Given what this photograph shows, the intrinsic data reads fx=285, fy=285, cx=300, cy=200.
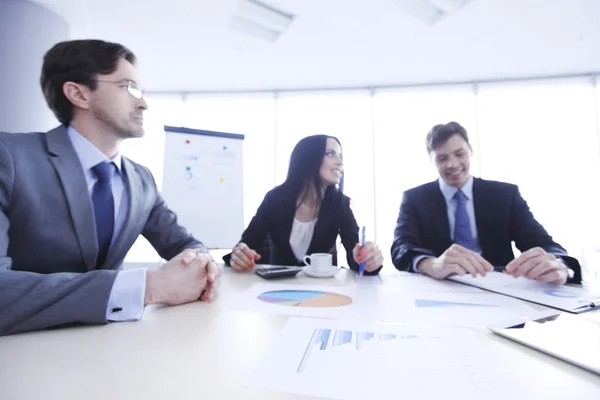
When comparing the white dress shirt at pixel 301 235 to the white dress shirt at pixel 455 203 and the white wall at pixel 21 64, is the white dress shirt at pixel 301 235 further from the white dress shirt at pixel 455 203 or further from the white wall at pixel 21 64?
the white wall at pixel 21 64

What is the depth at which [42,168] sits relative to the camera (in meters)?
0.86

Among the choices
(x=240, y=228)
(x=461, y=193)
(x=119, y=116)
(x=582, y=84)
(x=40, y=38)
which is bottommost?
(x=240, y=228)

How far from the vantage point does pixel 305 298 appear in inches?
31.8

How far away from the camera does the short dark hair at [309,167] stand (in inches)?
76.0

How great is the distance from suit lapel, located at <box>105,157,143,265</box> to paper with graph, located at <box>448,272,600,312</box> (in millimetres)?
1210

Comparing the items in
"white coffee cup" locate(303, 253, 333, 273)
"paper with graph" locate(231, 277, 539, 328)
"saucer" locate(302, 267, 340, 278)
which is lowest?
"paper with graph" locate(231, 277, 539, 328)

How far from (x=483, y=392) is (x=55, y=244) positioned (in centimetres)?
108

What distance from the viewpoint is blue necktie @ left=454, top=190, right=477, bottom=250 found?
1575 mm

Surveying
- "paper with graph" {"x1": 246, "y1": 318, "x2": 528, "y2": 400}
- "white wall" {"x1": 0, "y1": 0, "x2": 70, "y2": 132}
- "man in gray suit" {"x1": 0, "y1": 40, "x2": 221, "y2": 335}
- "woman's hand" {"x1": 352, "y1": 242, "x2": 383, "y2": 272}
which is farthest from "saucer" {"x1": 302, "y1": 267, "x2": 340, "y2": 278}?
"white wall" {"x1": 0, "y1": 0, "x2": 70, "y2": 132}

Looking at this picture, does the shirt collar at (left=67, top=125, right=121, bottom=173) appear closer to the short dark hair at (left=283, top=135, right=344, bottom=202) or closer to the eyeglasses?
the eyeglasses

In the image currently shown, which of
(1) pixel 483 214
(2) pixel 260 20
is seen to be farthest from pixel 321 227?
(2) pixel 260 20

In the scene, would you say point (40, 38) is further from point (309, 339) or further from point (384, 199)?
point (384, 199)

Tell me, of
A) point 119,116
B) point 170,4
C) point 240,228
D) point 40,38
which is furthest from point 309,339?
point 40,38

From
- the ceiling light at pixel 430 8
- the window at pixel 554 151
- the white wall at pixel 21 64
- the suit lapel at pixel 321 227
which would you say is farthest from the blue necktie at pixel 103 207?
the window at pixel 554 151
